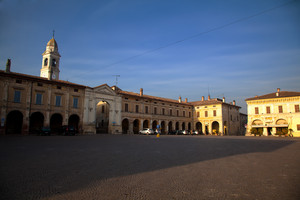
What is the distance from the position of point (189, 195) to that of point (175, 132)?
44529 mm

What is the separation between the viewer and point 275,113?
44.2m

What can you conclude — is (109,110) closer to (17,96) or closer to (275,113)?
(17,96)

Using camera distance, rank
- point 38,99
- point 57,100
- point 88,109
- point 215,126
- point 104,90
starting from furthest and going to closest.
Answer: point 215,126
point 104,90
point 88,109
point 57,100
point 38,99

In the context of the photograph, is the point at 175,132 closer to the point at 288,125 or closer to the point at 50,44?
the point at 288,125

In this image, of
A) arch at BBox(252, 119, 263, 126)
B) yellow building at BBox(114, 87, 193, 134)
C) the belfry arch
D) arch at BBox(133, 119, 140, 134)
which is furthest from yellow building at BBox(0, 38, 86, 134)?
arch at BBox(252, 119, 263, 126)

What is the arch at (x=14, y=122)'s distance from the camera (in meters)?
28.9

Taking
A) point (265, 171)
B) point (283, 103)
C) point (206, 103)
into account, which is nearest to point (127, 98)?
point (206, 103)

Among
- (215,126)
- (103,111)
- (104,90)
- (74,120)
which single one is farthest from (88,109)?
(215,126)

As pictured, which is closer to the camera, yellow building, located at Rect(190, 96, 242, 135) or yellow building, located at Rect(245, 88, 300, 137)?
yellow building, located at Rect(245, 88, 300, 137)

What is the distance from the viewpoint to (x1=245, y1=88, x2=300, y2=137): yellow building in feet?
137

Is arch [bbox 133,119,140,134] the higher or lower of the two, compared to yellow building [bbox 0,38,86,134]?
lower

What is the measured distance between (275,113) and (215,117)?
13.1 meters

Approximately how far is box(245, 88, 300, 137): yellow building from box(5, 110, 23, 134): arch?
1681 inches

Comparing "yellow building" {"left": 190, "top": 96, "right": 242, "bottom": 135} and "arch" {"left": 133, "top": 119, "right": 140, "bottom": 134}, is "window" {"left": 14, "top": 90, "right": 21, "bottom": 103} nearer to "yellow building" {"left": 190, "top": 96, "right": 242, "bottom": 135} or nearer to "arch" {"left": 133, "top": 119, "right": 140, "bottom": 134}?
"arch" {"left": 133, "top": 119, "right": 140, "bottom": 134}
